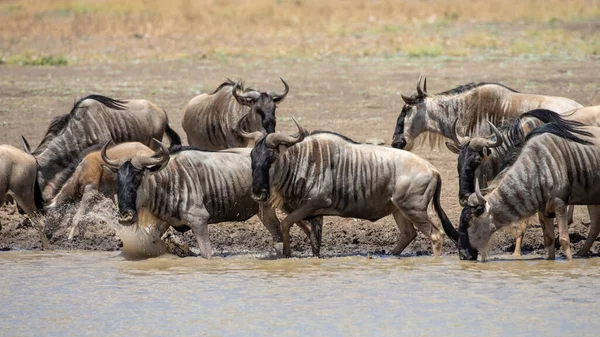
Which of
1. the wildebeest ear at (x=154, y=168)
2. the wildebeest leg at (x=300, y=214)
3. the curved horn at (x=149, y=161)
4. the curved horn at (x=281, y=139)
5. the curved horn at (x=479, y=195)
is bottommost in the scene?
the wildebeest leg at (x=300, y=214)

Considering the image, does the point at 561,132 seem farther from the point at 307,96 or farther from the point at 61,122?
the point at 307,96

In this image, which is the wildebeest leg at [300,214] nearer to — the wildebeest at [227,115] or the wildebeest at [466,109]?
the wildebeest at [466,109]

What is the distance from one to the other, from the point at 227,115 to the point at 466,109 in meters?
2.73

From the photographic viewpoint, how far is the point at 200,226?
974 cm

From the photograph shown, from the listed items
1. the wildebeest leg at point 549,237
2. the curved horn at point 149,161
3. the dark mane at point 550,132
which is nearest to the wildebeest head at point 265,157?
the curved horn at point 149,161

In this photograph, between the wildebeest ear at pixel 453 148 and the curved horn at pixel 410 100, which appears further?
the curved horn at pixel 410 100

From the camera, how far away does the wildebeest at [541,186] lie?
913cm

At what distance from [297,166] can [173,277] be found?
1419 mm

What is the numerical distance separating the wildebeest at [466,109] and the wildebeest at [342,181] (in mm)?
1225

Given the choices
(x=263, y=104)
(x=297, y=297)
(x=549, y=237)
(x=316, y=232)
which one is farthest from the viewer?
(x=263, y=104)

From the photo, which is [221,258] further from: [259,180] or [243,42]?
[243,42]

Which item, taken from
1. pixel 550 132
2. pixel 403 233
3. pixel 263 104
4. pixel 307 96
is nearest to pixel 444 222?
pixel 403 233

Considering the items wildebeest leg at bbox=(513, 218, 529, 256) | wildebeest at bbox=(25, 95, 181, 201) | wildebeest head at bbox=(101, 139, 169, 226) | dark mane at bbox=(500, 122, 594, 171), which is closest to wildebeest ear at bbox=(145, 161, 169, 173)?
wildebeest head at bbox=(101, 139, 169, 226)

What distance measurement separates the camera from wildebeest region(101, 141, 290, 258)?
9.57 meters
